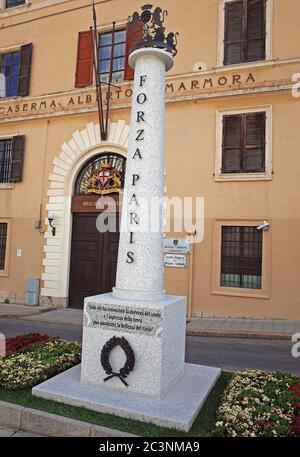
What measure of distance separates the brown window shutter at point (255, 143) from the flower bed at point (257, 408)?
774cm

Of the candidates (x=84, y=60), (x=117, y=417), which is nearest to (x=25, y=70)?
(x=84, y=60)

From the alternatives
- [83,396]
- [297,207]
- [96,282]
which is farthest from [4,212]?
[83,396]

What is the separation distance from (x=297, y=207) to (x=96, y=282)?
22.8ft

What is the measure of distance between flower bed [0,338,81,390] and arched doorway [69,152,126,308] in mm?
6988

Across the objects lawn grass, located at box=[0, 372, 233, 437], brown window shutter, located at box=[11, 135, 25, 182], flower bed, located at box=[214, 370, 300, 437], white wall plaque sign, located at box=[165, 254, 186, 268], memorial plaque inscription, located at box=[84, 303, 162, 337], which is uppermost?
brown window shutter, located at box=[11, 135, 25, 182]

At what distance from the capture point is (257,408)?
421 cm

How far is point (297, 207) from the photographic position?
11242 mm

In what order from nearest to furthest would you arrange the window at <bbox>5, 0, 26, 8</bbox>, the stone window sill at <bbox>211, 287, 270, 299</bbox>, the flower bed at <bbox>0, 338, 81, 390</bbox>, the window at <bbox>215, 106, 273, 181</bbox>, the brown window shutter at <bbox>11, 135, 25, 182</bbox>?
the flower bed at <bbox>0, 338, 81, 390</bbox>
the stone window sill at <bbox>211, 287, 270, 299</bbox>
the window at <bbox>215, 106, 273, 181</bbox>
the brown window shutter at <bbox>11, 135, 25, 182</bbox>
the window at <bbox>5, 0, 26, 8</bbox>

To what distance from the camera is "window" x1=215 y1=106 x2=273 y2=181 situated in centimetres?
1176

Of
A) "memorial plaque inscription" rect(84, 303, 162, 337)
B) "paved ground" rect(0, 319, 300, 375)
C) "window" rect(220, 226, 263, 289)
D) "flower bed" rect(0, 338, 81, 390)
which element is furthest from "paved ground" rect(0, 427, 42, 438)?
"window" rect(220, 226, 263, 289)

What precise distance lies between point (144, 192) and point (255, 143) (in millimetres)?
7755

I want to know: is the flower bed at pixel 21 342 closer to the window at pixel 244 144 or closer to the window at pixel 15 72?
the window at pixel 244 144

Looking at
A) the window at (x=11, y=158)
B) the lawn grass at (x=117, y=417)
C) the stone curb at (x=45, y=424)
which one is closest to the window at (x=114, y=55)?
the window at (x=11, y=158)

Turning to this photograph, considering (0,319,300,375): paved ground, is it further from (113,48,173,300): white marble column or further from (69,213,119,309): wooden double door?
(113,48,173,300): white marble column
